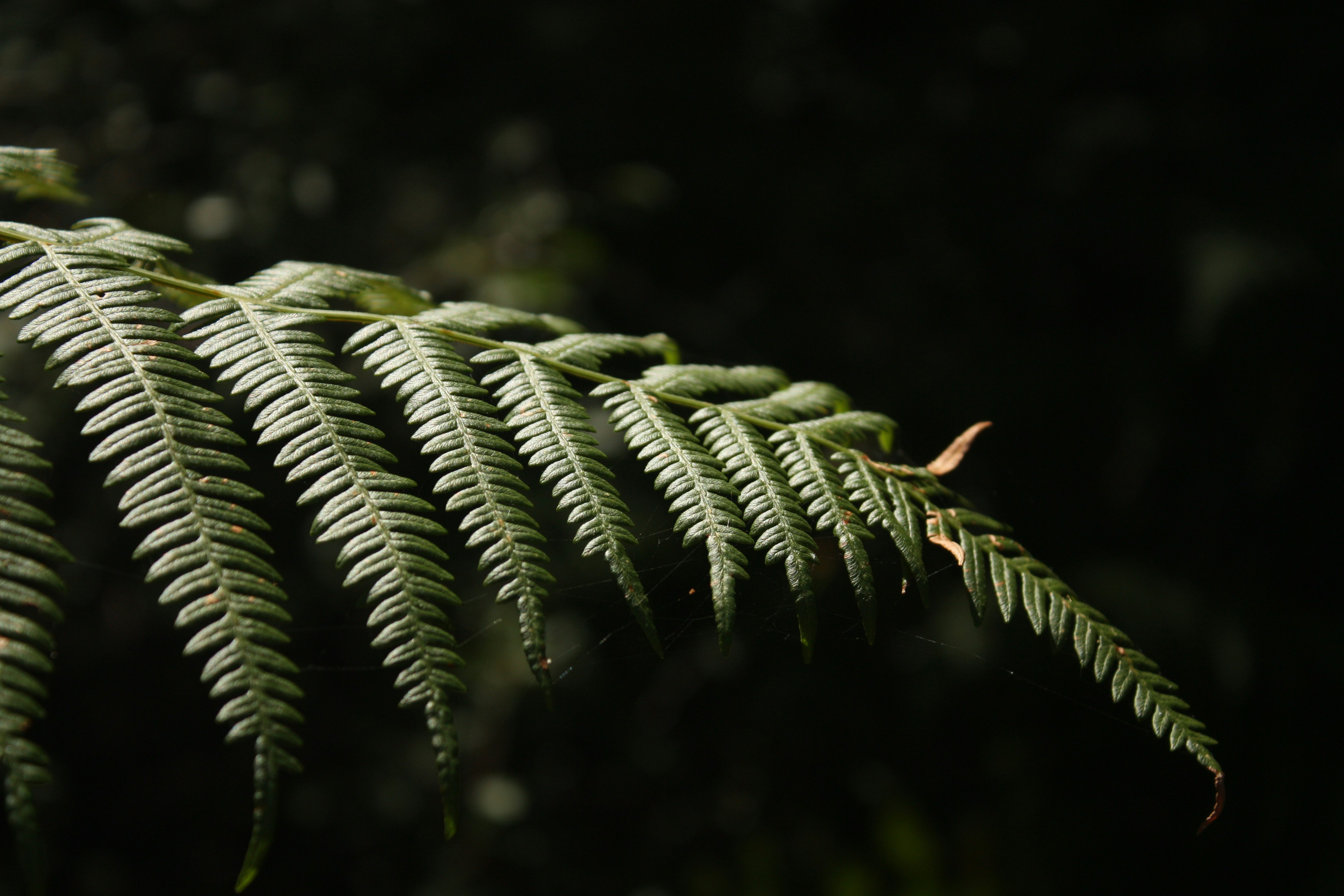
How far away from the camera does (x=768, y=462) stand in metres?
1.09

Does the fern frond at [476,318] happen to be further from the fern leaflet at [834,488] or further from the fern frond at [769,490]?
the fern leaflet at [834,488]

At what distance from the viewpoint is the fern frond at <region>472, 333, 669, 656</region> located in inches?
36.6

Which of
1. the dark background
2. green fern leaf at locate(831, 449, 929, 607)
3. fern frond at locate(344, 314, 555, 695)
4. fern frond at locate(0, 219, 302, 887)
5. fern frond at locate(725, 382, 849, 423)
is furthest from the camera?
the dark background

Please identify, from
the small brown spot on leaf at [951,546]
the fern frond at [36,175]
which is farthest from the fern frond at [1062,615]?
the fern frond at [36,175]

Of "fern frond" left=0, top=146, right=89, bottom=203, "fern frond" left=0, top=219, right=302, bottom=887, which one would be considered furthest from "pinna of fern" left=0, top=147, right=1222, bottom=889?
"fern frond" left=0, top=146, right=89, bottom=203

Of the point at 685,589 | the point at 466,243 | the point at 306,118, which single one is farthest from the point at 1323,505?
the point at 306,118

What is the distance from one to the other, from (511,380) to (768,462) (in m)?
0.39

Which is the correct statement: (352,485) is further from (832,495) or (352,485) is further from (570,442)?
(832,495)

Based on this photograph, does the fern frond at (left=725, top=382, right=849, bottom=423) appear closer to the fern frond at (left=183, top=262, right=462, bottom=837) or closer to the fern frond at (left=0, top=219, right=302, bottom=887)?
the fern frond at (left=183, top=262, right=462, bottom=837)

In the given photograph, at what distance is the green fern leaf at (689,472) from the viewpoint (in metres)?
0.94

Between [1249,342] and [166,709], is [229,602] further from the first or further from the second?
[1249,342]

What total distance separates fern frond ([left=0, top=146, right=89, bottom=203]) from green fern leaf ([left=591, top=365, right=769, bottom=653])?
1.08 m

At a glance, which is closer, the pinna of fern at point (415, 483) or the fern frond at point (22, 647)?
the fern frond at point (22, 647)

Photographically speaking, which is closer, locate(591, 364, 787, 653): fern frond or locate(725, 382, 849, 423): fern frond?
locate(591, 364, 787, 653): fern frond
